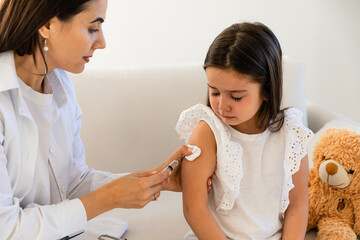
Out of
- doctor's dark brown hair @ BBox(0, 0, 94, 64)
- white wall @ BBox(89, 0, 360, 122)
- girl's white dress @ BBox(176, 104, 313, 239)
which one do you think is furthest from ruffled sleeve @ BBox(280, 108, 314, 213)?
white wall @ BBox(89, 0, 360, 122)

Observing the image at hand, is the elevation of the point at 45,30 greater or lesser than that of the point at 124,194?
greater

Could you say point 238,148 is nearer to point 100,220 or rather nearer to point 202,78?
point 100,220

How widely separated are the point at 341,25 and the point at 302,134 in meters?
1.87

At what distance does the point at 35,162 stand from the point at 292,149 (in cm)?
76

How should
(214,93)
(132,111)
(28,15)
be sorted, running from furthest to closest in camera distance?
1. (132,111)
2. (214,93)
3. (28,15)

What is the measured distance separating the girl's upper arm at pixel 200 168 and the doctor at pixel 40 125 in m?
0.05

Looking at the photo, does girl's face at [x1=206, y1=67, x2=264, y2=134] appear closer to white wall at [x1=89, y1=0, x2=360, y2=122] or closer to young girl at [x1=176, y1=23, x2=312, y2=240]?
young girl at [x1=176, y1=23, x2=312, y2=240]

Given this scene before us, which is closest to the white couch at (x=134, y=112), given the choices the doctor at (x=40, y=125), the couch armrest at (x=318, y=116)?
the couch armrest at (x=318, y=116)

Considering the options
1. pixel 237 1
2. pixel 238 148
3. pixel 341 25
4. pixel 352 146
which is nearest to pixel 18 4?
pixel 238 148

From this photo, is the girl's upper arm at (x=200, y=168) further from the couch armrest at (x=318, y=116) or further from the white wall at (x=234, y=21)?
the white wall at (x=234, y=21)

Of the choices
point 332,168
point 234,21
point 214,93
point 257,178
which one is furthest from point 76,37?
point 234,21

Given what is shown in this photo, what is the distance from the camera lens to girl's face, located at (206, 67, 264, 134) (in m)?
1.29

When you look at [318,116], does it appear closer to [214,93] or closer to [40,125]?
[214,93]

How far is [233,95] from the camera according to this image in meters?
1.31
